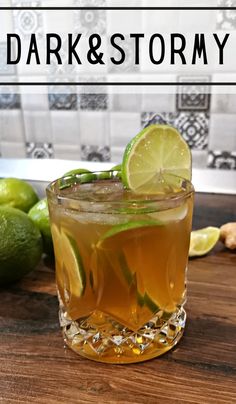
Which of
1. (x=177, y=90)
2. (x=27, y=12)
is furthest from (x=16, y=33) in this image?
(x=177, y=90)

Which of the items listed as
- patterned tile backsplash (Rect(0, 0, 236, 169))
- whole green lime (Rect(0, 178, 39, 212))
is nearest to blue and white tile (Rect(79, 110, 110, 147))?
patterned tile backsplash (Rect(0, 0, 236, 169))

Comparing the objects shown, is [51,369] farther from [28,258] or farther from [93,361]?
[28,258]

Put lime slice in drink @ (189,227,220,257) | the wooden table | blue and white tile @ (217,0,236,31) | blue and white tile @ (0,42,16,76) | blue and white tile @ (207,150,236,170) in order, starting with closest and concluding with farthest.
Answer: the wooden table < lime slice in drink @ (189,227,220,257) < blue and white tile @ (217,0,236,31) < blue and white tile @ (207,150,236,170) < blue and white tile @ (0,42,16,76)

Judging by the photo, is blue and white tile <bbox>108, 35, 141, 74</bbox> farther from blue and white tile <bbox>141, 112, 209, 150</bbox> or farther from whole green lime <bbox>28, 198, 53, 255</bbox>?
whole green lime <bbox>28, 198, 53, 255</bbox>

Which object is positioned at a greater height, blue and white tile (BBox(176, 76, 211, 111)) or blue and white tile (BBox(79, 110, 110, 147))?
blue and white tile (BBox(176, 76, 211, 111))

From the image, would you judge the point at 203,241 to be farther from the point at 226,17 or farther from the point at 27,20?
the point at 27,20

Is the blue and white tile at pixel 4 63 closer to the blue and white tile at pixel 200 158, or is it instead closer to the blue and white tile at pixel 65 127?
the blue and white tile at pixel 65 127
